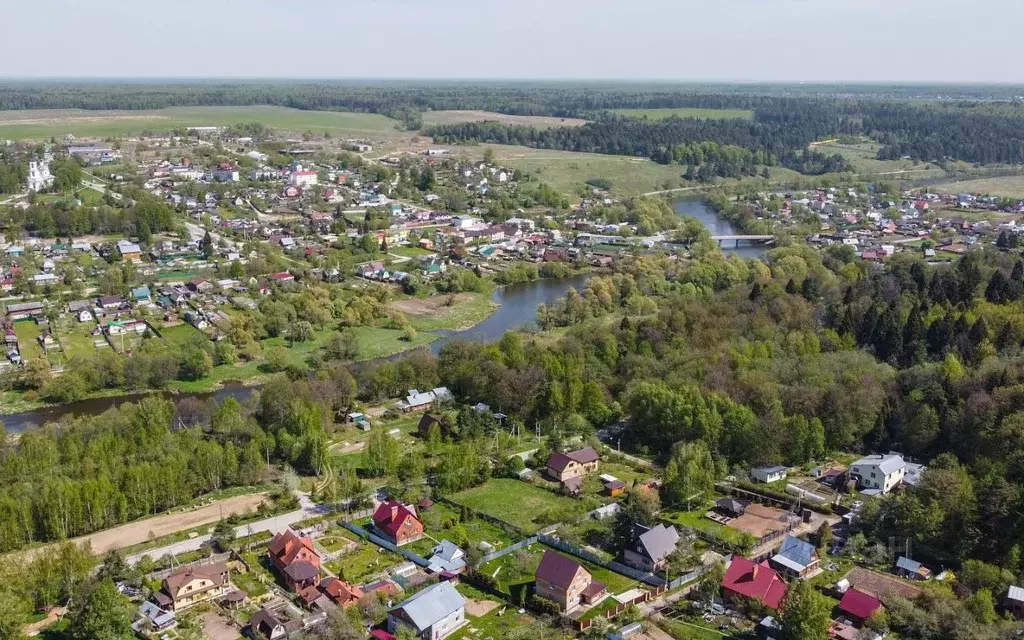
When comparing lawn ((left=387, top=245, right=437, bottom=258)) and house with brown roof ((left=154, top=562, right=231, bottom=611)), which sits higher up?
lawn ((left=387, top=245, right=437, bottom=258))

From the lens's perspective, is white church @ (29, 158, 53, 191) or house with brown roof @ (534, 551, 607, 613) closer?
house with brown roof @ (534, 551, 607, 613)

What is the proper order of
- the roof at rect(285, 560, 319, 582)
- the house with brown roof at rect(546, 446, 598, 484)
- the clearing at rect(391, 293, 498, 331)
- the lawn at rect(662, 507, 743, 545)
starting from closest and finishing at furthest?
the roof at rect(285, 560, 319, 582)
the lawn at rect(662, 507, 743, 545)
the house with brown roof at rect(546, 446, 598, 484)
the clearing at rect(391, 293, 498, 331)

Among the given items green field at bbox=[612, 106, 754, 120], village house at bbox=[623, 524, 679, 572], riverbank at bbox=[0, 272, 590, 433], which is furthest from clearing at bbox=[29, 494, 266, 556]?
green field at bbox=[612, 106, 754, 120]

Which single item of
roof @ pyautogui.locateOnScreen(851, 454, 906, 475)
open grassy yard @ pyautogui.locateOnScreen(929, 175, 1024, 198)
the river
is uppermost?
open grassy yard @ pyautogui.locateOnScreen(929, 175, 1024, 198)

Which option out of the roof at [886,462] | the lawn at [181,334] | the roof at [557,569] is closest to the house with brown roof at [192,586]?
the roof at [557,569]

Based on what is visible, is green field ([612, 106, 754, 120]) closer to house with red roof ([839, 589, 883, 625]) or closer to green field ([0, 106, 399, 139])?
green field ([0, 106, 399, 139])

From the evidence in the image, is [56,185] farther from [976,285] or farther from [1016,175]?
[1016,175]

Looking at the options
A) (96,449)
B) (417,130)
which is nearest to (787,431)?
(96,449)

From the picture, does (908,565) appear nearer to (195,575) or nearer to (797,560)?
(797,560)
